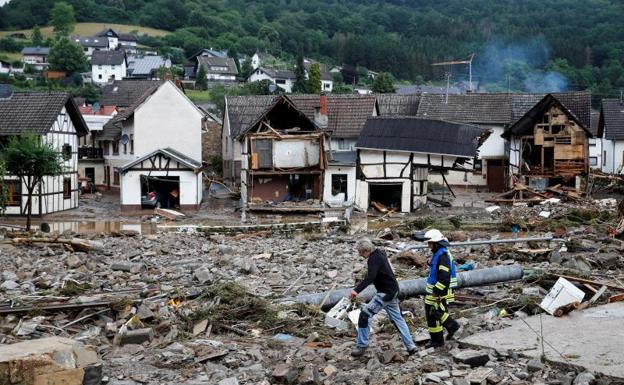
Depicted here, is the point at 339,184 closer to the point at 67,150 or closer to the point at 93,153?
the point at 67,150

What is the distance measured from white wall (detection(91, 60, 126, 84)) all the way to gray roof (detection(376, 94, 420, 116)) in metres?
69.9

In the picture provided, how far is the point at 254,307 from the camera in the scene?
13039 mm

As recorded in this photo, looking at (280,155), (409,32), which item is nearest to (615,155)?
Answer: (280,155)

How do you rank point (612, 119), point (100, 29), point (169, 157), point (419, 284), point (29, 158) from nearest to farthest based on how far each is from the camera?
1. point (419, 284)
2. point (29, 158)
3. point (169, 157)
4. point (612, 119)
5. point (100, 29)

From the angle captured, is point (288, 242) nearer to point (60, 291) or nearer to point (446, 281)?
point (60, 291)

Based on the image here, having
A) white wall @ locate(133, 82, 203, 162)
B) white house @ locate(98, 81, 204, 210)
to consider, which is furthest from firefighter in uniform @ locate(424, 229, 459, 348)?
white wall @ locate(133, 82, 203, 162)

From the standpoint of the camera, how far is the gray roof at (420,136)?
1459 inches

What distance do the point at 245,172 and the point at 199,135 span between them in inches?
222

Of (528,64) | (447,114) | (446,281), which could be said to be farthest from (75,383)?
(528,64)

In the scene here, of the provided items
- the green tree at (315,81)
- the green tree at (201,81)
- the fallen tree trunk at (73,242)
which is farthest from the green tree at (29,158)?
the green tree at (201,81)

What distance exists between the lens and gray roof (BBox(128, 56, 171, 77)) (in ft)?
374

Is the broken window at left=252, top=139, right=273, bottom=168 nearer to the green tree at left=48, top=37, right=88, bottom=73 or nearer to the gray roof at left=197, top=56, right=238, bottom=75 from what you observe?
the gray roof at left=197, top=56, right=238, bottom=75

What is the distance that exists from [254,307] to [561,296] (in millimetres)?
5134

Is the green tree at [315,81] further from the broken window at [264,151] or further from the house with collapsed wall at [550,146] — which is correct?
the broken window at [264,151]
